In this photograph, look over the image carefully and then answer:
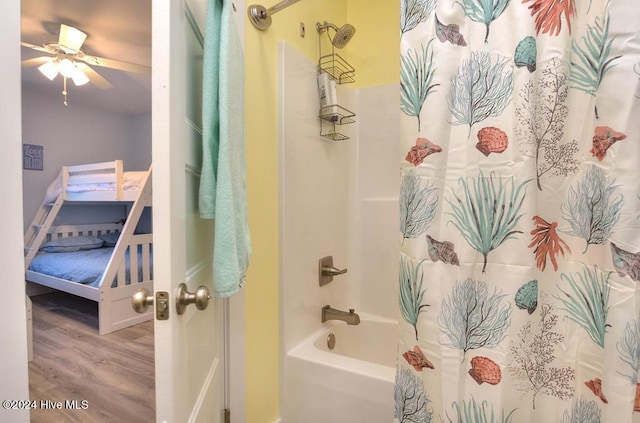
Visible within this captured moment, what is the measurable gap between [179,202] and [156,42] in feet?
1.04

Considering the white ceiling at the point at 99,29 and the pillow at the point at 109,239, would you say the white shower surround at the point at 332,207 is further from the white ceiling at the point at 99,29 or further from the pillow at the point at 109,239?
the pillow at the point at 109,239

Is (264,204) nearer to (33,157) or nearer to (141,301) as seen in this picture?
(141,301)

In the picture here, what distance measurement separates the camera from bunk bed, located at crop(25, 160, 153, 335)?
2742 mm

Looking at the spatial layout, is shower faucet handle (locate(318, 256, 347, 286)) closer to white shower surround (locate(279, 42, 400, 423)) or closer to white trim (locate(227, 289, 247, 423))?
white shower surround (locate(279, 42, 400, 423))

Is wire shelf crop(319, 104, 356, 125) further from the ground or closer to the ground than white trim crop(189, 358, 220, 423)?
further from the ground

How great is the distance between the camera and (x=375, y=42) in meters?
1.92

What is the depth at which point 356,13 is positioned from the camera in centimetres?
196

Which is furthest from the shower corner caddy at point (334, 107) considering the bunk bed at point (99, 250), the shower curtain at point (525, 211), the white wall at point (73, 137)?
the white wall at point (73, 137)

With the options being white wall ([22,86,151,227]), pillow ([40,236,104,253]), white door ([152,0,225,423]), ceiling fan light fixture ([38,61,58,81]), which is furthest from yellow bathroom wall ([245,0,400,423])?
white wall ([22,86,151,227])

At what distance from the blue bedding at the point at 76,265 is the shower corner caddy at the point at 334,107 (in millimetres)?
2359

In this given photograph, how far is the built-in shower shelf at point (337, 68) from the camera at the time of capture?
1.74 metres

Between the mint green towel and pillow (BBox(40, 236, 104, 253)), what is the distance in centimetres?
394

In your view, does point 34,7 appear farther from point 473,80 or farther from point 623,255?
point 623,255

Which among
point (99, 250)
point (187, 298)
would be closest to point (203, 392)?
point (187, 298)
